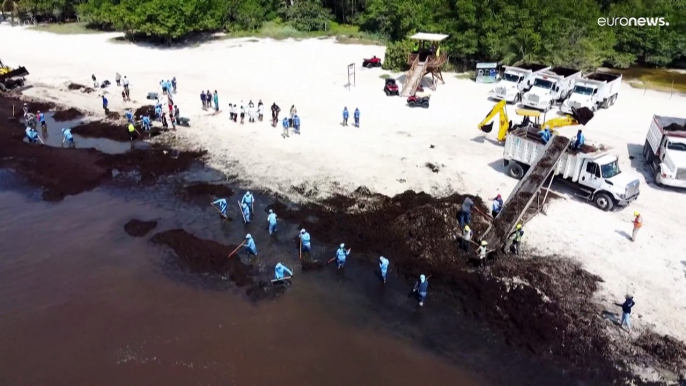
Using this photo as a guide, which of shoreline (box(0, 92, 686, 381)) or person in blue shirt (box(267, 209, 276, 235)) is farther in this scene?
person in blue shirt (box(267, 209, 276, 235))

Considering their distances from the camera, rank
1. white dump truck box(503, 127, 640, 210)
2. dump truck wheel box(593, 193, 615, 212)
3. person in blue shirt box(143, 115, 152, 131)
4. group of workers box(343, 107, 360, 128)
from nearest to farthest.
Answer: white dump truck box(503, 127, 640, 210) < dump truck wheel box(593, 193, 615, 212) < group of workers box(343, 107, 360, 128) < person in blue shirt box(143, 115, 152, 131)

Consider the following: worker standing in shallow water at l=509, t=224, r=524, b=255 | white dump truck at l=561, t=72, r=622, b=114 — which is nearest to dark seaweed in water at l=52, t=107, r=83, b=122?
worker standing in shallow water at l=509, t=224, r=524, b=255

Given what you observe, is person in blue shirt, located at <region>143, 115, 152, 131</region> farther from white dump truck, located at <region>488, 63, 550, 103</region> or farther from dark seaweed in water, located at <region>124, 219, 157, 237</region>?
white dump truck, located at <region>488, 63, 550, 103</region>

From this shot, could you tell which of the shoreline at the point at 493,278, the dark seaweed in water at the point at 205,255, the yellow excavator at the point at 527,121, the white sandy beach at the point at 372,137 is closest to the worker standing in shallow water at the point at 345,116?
the white sandy beach at the point at 372,137

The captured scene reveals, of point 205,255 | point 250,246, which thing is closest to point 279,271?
point 250,246

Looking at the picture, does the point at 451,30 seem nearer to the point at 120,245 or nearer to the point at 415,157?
the point at 415,157

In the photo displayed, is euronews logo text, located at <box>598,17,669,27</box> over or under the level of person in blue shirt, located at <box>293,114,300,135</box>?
over
